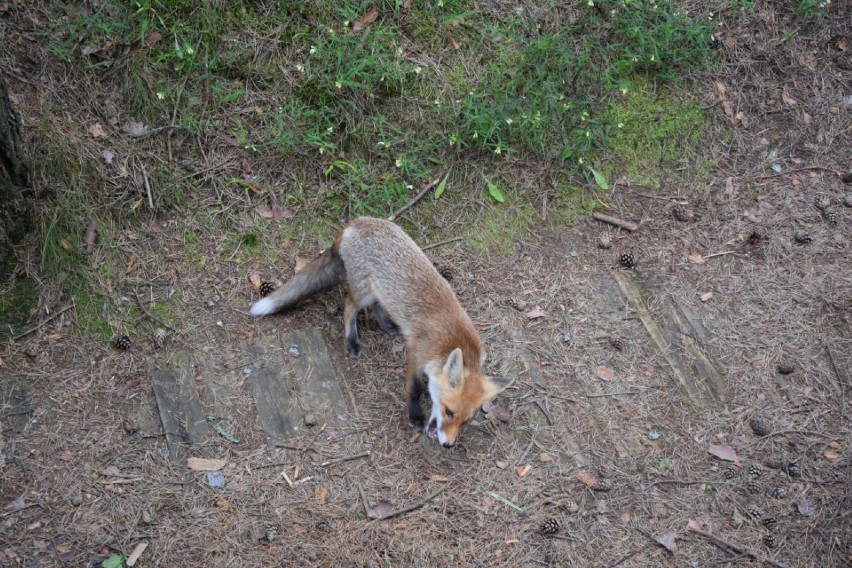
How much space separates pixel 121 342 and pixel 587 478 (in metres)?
3.21

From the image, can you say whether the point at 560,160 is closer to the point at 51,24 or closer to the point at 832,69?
the point at 832,69

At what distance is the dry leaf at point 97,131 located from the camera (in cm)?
514

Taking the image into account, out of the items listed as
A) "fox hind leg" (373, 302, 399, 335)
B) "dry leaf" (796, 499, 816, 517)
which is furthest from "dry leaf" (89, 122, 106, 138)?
→ "dry leaf" (796, 499, 816, 517)

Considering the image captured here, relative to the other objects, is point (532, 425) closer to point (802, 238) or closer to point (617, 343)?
point (617, 343)

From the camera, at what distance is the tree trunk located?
418cm

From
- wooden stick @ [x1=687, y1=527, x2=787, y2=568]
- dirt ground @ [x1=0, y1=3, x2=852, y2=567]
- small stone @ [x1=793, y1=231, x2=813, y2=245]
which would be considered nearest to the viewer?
dirt ground @ [x1=0, y1=3, x2=852, y2=567]

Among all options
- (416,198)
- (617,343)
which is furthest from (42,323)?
(617,343)

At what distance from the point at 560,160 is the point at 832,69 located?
3.56 metres

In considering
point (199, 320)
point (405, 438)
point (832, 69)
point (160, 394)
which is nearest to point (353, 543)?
point (405, 438)

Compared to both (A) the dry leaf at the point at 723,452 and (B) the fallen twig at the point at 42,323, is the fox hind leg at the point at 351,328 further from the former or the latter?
(A) the dry leaf at the point at 723,452

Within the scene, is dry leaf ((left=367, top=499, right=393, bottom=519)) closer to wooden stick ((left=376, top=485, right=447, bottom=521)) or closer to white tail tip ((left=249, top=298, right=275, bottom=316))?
wooden stick ((left=376, top=485, right=447, bottom=521))

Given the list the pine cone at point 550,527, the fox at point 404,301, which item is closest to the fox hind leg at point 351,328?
the fox at point 404,301

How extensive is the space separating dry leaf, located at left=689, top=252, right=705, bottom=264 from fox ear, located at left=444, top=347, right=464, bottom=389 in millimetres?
2688

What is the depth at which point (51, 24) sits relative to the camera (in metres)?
5.31
